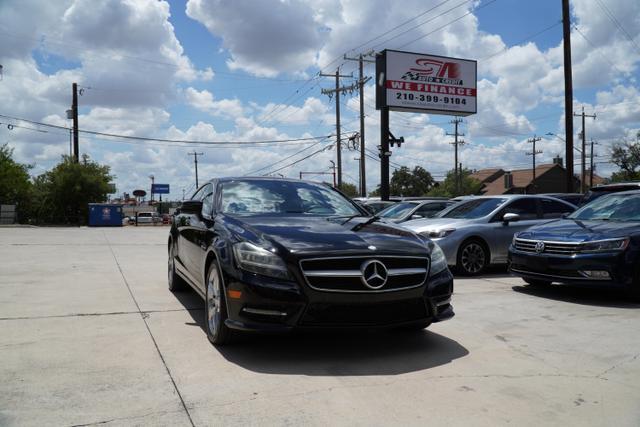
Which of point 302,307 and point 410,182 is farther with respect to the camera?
point 410,182

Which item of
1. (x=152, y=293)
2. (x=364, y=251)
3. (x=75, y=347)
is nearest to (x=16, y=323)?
(x=75, y=347)

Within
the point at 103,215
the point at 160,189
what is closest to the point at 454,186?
the point at 160,189

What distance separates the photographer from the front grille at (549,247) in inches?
259

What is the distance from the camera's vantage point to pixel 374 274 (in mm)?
3932

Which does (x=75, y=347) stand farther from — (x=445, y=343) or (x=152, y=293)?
(x=445, y=343)

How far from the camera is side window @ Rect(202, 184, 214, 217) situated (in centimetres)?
536

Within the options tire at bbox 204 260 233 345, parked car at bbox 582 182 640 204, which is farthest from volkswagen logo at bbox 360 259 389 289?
parked car at bbox 582 182 640 204

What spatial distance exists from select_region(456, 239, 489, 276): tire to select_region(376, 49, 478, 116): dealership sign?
11.9m

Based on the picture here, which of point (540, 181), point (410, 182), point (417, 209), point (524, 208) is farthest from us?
point (410, 182)

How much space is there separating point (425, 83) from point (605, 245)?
15.9 metres

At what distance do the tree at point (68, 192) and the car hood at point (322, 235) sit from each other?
35427mm

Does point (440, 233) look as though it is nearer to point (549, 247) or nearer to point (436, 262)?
point (549, 247)

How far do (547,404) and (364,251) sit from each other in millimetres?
1584

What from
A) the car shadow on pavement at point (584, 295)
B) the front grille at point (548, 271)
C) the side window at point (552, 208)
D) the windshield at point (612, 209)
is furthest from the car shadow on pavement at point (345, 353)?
the side window at point (552, 208)
